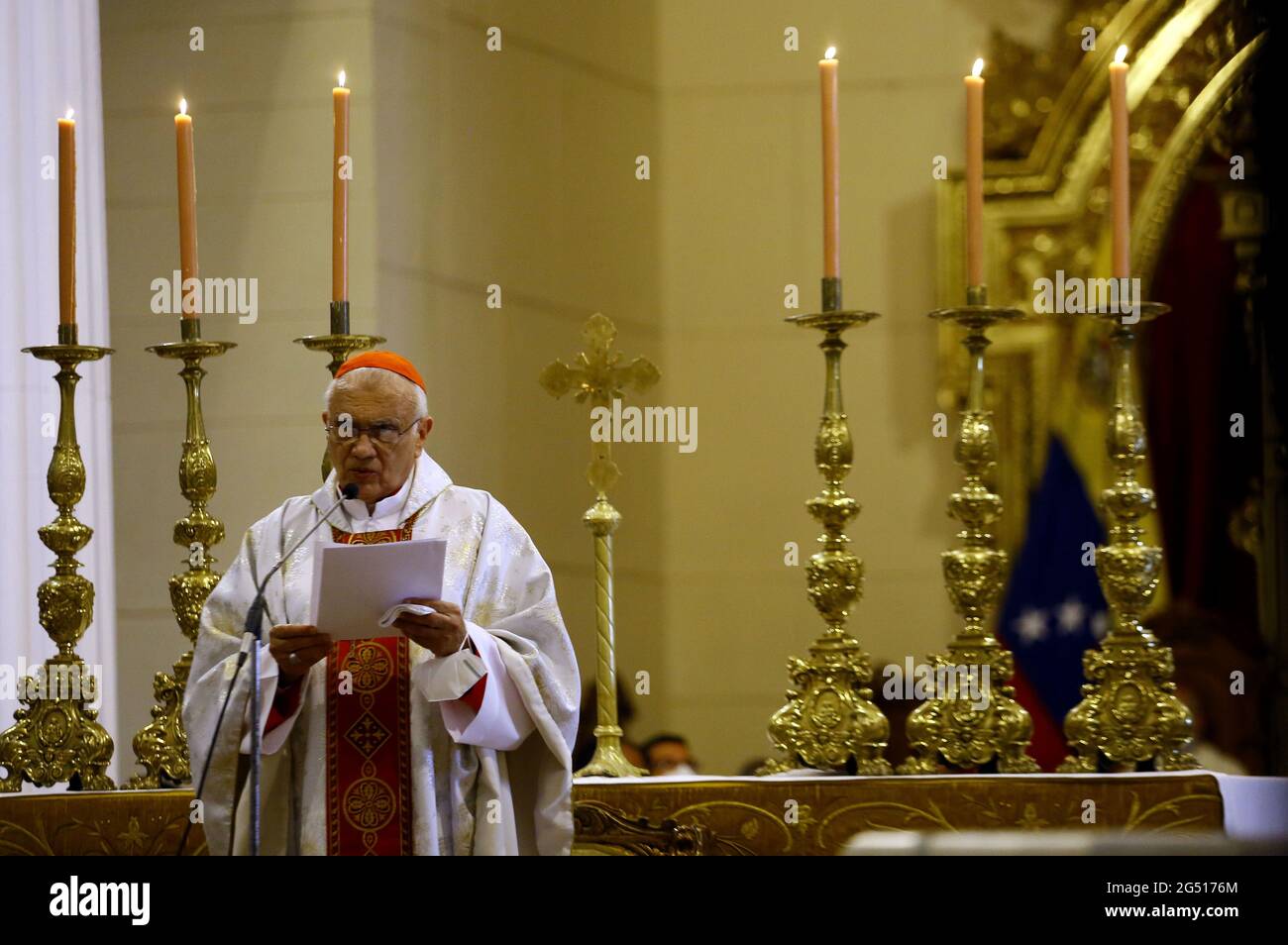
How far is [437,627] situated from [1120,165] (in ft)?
5.28

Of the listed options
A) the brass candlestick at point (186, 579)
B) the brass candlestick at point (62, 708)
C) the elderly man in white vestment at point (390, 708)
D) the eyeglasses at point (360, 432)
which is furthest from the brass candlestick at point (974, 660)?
the brass candlestick at point (62, 708)

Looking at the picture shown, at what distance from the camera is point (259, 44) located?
636 cm

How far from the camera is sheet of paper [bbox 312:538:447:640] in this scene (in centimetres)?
341

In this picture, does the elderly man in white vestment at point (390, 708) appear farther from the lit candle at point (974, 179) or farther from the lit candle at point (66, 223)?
the lit candle at point (974, 179)

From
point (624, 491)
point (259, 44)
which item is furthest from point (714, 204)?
point (259, 44)

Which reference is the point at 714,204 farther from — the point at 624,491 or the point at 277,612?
the point at 277,612

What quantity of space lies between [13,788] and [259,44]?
2950 millimetres

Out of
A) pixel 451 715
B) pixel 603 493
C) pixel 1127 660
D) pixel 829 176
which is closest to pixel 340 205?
pixel 603 493

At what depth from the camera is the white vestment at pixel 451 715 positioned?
369cm

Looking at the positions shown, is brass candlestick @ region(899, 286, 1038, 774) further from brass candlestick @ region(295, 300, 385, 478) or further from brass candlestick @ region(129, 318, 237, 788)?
brass candlestick @ region(129, 318, 237, 788)

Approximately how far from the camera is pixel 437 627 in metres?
3.50

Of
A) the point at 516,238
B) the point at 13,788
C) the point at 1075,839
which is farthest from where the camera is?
the point at 516,238

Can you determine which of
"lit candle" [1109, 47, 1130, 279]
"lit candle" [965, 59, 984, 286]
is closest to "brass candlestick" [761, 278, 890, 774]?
"lit candle" [965, 59, 984, 286]

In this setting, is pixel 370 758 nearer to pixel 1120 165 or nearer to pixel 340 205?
pixel 340 205
